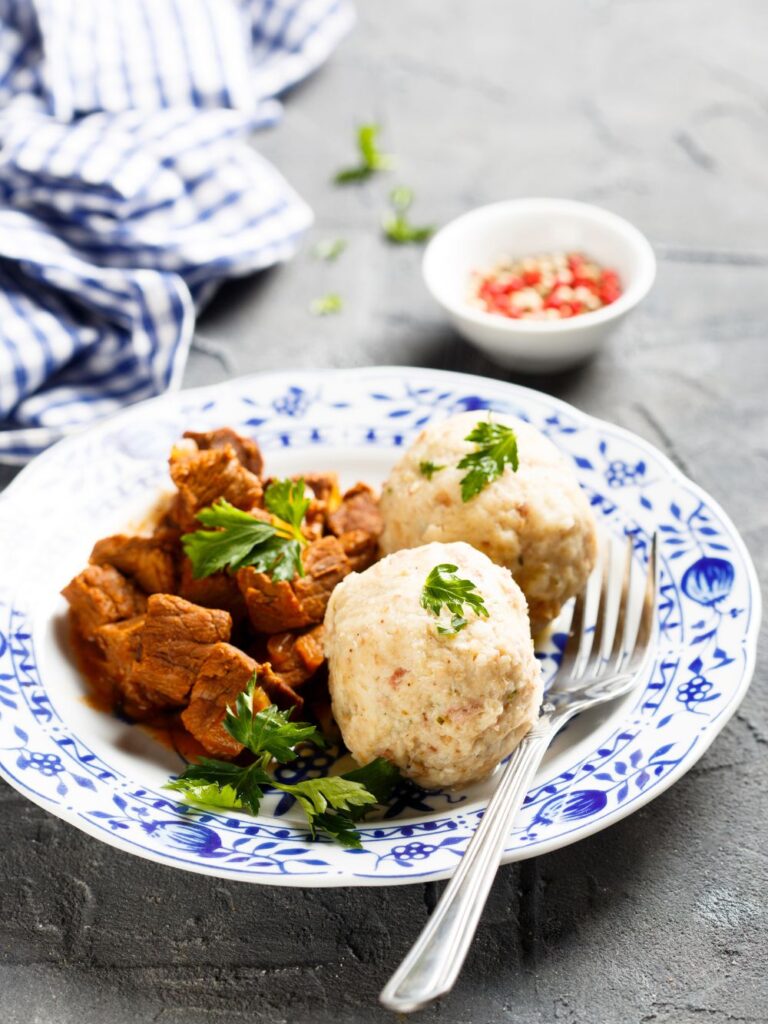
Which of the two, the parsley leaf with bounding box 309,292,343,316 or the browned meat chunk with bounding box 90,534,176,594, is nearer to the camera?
the browned meat chunk with bounding box 90,534,176,594

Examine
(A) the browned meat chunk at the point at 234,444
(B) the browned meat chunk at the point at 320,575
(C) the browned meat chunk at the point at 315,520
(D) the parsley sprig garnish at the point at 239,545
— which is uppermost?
(D) the parsley sprig garnish at the point at 239,545

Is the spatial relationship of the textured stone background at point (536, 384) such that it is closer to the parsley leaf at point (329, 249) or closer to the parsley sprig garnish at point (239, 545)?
the parsley leaf at point (329, 249)

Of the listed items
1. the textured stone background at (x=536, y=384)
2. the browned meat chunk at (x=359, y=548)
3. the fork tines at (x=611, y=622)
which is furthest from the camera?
the browned meat chunk at (x=359, y=548)

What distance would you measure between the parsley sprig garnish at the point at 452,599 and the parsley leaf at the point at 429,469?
1.85 feet

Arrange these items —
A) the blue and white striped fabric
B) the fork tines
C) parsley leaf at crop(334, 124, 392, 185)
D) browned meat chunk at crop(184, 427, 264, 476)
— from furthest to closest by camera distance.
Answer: parsley leaf at crop(334, 124, 392, 185)
the blue and white striped fabric
browned meat chunk at crop(184, 427, 264, 476)
the fork tines

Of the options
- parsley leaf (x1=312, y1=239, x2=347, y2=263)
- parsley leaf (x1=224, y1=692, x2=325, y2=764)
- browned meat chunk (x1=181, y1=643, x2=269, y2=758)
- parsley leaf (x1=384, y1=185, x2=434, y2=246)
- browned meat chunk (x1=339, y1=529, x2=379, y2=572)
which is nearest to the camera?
parsley leaf (x1=224, y1=692, x2=325, y2=764)

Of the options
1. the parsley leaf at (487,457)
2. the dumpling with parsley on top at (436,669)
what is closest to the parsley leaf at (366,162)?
the parsley leaf at (487,457)

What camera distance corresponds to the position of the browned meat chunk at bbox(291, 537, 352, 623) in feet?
11.7

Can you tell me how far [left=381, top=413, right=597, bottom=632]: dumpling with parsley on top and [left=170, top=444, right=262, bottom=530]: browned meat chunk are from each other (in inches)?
19.4

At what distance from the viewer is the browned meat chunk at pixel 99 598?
3623mm

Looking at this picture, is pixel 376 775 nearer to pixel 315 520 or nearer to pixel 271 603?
pixel 271 603

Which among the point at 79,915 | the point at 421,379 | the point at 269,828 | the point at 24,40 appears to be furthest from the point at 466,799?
the point at 24,40

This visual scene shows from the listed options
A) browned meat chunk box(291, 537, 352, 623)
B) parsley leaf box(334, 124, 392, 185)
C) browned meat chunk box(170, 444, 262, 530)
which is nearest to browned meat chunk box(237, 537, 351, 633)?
browned meat chunk box(291, 537, 352, 623)

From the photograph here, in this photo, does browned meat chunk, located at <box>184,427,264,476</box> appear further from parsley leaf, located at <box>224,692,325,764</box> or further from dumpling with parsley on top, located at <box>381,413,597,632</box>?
parsley leaf, located at <box>224,692,325,764</box>
